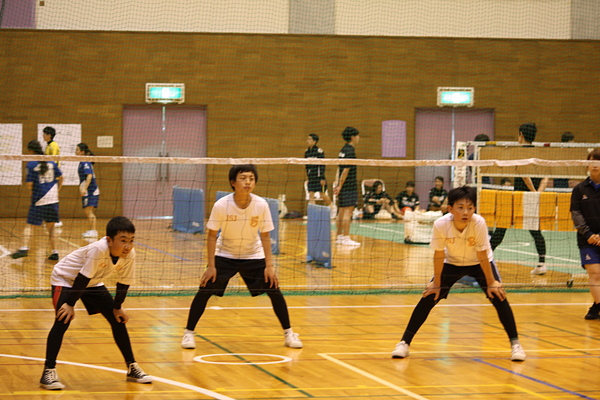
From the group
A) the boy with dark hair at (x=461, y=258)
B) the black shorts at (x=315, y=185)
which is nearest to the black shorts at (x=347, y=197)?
the black shorts at (x=315, y=185)

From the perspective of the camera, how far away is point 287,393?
532cm

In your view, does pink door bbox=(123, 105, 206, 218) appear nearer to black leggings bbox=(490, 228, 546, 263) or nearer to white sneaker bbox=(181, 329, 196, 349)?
black leggings bbox=(490, 228, 546, 263)

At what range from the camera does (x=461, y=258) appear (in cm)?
639

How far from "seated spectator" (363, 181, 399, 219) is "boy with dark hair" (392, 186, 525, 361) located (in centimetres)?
1356

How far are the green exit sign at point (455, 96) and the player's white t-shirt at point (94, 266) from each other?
17.5 metres

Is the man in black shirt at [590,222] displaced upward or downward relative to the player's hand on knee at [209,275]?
upward

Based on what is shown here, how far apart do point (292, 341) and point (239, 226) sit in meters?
1.10

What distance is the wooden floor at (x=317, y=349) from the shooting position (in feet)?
17.8

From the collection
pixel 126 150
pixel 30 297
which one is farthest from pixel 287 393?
pixel 126 150

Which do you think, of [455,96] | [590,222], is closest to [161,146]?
[455,96]

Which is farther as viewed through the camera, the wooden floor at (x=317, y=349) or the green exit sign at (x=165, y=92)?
the green exit sign at (x=165, y=92)

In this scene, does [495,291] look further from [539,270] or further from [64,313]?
[539,270]

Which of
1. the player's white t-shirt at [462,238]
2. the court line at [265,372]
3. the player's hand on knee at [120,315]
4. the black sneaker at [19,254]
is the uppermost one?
the player's white t-shirt at [462,238]

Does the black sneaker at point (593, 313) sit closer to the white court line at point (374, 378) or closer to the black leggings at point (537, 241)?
the black leggings at point (537, 241)
